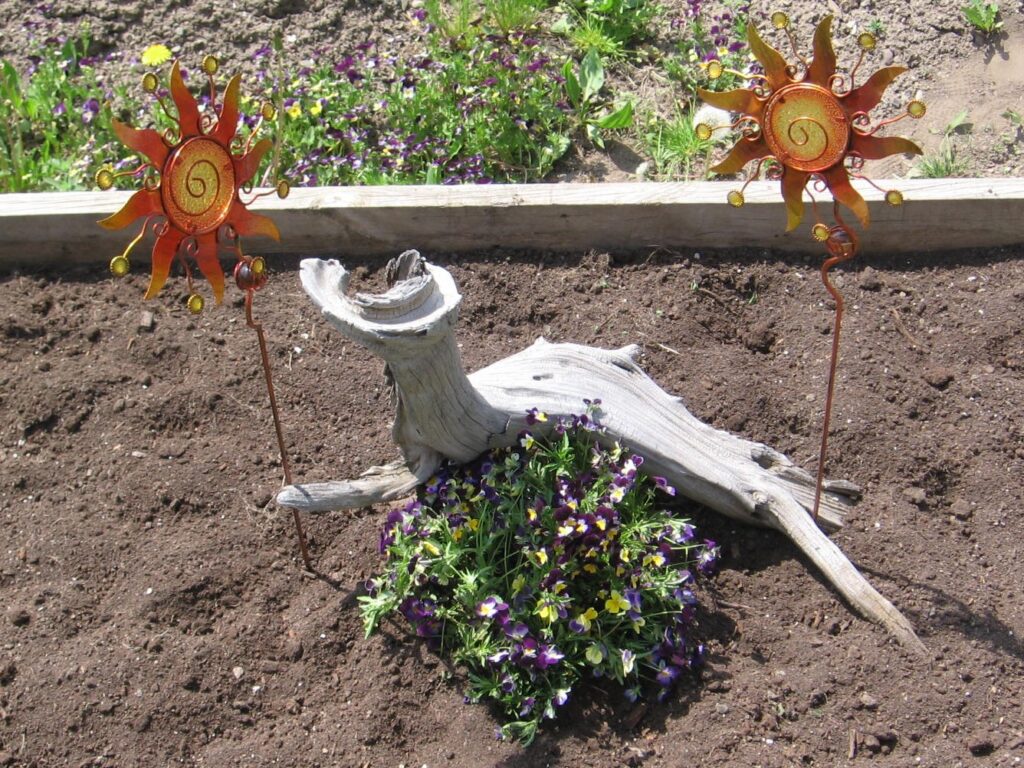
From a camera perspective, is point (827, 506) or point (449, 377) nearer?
point (449, 377)

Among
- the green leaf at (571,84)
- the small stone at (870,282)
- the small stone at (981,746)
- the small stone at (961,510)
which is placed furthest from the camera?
the green leaf at (571,84)

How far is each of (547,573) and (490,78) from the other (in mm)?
2223

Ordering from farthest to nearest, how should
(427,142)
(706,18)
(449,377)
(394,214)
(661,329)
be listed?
(706,18) → (427,142) → (394,214) → (661,329) → (449,377)

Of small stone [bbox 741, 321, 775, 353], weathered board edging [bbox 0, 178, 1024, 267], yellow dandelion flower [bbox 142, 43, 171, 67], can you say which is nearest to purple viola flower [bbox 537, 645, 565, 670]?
small stone [bbox 741, 321, 775, 353]

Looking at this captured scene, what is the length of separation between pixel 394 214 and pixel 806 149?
1.54 m

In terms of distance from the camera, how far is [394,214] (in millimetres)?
3561

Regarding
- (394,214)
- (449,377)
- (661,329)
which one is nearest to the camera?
(449,377)

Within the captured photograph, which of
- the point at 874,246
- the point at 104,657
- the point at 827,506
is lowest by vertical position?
the point at 104,657

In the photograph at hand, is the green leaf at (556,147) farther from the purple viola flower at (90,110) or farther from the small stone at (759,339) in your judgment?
the purple viola flower at (90,110)

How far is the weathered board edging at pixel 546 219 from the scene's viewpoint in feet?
11.3

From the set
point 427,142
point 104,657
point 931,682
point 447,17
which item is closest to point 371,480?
point 104,657

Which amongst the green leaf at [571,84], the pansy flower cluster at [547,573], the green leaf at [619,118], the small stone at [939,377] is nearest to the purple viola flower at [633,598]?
the pansy flower cluster at [547,573]

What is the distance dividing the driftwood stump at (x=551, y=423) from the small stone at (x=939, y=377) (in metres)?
0.50

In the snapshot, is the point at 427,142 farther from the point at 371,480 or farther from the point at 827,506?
the point at 827,506
